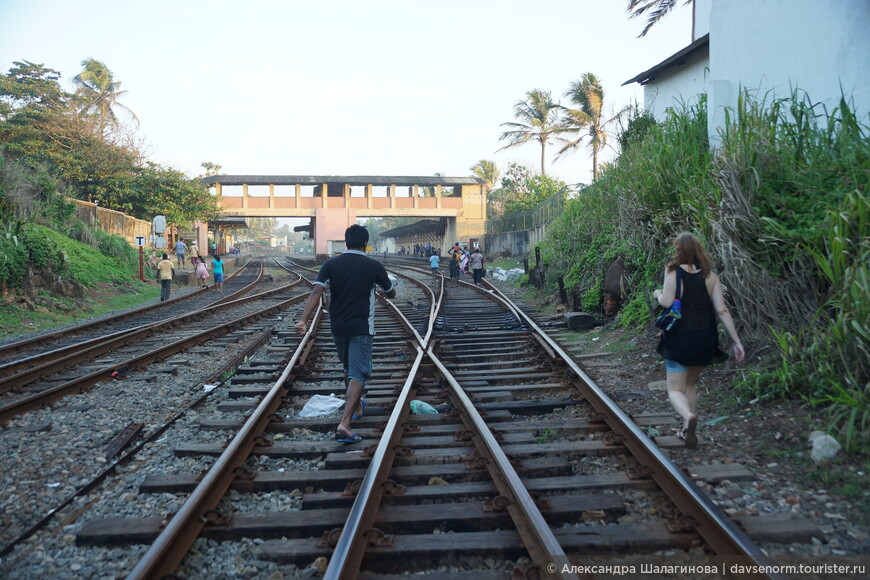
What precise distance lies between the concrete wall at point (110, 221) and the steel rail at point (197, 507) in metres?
22.2

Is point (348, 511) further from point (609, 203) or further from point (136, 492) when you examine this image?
point (609, 203)

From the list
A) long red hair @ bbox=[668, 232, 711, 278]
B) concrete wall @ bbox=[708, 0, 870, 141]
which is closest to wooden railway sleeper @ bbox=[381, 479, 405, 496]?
long red hair @ bbox=[668, 232, 711, 278]

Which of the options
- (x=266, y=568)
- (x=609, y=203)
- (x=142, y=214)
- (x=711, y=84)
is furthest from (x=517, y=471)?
(x=142, y=214)

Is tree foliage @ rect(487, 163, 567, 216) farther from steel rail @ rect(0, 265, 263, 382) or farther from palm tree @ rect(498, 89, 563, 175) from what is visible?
steel rail @ rect(0, 265, 263, 382)

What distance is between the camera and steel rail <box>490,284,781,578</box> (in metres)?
2.97

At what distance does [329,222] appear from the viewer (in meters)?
48.0

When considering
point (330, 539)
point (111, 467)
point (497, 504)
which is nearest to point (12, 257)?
point (111, 467)

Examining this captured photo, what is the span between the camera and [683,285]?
15.1 feet

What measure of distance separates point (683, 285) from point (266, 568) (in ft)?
11.0

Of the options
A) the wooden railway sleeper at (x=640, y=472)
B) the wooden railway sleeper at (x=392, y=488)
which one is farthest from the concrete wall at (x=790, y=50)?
the wooden railway sleeper at (x=392, y=488)

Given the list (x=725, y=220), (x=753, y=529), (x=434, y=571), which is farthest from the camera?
(x=725, y=220)

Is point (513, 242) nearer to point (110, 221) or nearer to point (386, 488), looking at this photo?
point (110, 221)

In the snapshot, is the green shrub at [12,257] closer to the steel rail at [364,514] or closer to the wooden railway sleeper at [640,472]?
the steel rail at [364,514]

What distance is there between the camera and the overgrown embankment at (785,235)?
16.1ft
